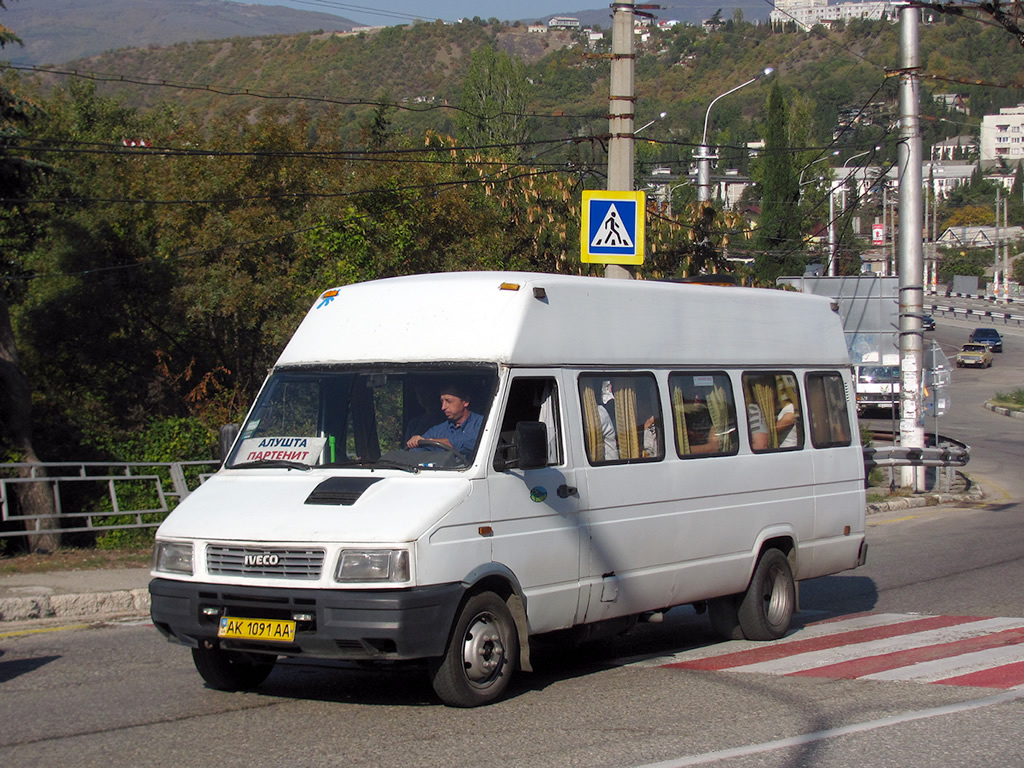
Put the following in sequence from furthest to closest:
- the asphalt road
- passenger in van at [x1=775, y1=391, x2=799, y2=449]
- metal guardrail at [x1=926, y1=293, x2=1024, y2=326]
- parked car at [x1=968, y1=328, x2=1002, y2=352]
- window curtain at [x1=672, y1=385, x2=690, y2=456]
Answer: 1. metal guardrail at [x1=926, y1=293, x2=1024, y2=326]
2. parked car at [x1=968, y1=328, x2=1002, y2=352]
3. passenger in van at [x1=775, y1=391, x2=799, y2=449]
4. window curtain at [x1=672, y1=385, x2=690, y2=456]
5. the asphalt road

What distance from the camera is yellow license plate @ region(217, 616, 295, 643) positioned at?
6602 mm

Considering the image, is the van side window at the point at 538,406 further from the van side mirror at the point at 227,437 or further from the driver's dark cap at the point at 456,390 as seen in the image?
the van side mirror at the point at 227,437

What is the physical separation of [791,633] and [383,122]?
127 feet

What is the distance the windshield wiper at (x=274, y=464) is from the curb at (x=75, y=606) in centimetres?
392

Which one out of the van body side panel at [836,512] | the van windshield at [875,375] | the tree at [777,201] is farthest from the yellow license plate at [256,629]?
the tree at [777,201]

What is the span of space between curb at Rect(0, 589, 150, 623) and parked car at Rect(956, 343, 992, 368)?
199ft

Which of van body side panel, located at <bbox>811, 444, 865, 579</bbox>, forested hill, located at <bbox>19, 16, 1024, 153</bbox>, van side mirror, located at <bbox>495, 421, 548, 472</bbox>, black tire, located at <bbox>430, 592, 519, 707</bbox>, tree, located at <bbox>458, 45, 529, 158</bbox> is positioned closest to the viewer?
black tire, located at <bbox>430, 592, 519, 707</bbox>

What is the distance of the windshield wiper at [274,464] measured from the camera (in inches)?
294

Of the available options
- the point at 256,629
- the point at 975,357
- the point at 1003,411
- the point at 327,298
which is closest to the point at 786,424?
the point at 327,298

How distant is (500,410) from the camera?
7.30m

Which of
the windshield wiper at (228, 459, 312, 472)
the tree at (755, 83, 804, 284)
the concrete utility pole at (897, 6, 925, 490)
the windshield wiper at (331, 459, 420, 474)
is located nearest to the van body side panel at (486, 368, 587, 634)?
the windshield wiper at (331, 459, 420, 474)

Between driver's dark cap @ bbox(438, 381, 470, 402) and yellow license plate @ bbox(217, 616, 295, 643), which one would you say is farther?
driver's dark cap @ bbox(438, 381, 470, 402)

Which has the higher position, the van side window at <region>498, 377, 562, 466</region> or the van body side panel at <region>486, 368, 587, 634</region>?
the van side window at <region>498, 377, 562, 466</region>

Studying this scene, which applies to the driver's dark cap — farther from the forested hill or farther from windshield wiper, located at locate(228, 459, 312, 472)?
the forested hill
